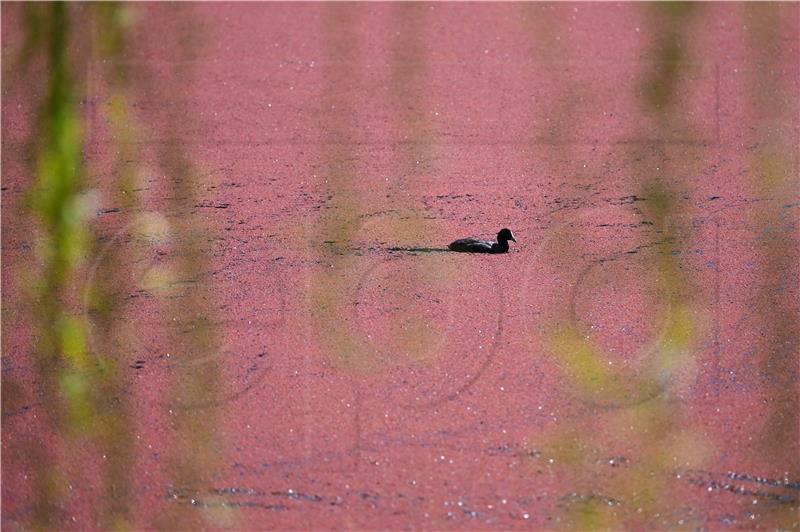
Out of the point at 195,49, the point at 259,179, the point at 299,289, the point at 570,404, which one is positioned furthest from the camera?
the point at 195,49

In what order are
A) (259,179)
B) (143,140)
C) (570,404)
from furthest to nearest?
1. (143,140)
2. (259,179)
3. (570,404)

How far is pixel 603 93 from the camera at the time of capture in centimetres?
713

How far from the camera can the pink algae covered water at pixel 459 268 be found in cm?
457

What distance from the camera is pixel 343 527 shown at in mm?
4398

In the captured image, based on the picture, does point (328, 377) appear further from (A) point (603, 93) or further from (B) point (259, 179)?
(A) point (603, 93)

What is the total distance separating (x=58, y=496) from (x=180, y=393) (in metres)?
0.64

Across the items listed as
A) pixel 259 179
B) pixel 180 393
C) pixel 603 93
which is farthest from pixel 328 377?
pixel 603 93

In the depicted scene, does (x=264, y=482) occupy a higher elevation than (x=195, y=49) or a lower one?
lower

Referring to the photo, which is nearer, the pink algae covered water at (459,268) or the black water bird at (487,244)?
the pink algae covered water at (459,268)

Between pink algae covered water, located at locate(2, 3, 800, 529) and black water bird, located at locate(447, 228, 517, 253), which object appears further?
black water bird, located at locate(447, 228, 517, 253)

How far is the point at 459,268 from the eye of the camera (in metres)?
5.64

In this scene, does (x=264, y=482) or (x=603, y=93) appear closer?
(x=264, y=482)

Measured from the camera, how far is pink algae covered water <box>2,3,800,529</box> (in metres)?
4.57

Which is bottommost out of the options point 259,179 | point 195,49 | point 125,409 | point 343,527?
point 343,527
